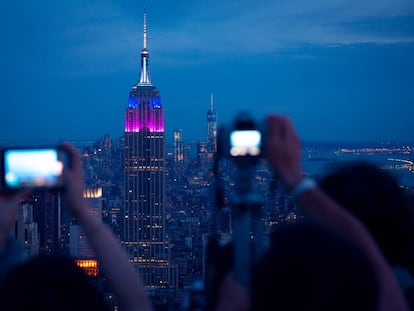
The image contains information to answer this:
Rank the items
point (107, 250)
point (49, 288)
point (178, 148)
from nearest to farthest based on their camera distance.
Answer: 1. point (49, 288)
2. point (107, 250)
3. point (178, 148)

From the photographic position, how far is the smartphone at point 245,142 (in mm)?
1198

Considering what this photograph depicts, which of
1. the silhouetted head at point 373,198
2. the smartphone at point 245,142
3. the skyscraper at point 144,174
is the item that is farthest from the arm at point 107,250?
the skyscraper at point 144,174

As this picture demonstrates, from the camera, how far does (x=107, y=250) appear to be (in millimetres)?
1282

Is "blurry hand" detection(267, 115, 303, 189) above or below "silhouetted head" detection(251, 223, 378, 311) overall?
above

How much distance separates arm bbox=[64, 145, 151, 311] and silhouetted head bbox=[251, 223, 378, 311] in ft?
1.55

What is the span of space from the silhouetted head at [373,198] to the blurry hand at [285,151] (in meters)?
0.14

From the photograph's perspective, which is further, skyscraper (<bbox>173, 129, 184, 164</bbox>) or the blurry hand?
skyscraper (<bbox>173, 129, 184, 164</bbox>)

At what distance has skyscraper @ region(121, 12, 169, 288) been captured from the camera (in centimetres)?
1987

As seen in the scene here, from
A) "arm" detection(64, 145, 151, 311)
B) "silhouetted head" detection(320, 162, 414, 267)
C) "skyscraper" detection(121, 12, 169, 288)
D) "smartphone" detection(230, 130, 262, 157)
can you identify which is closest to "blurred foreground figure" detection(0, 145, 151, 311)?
"arm" detection(64, 145, 151, 311)

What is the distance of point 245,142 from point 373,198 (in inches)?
11.5

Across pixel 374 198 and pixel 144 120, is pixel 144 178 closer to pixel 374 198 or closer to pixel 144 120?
pixel 144 120

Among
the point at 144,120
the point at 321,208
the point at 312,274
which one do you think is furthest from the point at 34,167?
the point at 144,120

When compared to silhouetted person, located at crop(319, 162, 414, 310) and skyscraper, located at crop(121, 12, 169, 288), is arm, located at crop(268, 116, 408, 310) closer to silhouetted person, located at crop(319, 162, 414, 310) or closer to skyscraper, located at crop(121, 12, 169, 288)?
silhouetted person, located at crop(319, 162, 414, 310)

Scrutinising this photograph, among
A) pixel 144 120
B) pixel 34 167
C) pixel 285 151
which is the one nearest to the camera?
pixel 285 151
